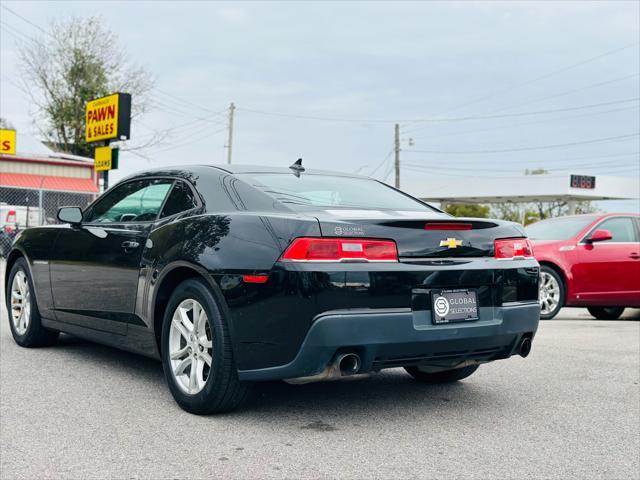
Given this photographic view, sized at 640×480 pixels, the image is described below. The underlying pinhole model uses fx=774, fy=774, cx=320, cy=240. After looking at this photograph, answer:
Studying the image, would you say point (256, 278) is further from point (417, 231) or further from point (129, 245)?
point (129, 245)

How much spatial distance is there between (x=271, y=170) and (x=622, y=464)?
2.71 m

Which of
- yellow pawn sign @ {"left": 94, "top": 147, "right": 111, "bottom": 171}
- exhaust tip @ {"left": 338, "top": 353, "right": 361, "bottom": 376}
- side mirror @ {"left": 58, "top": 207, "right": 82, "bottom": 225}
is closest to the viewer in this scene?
exhaust tip @ {"left": 338, "top": 353, "right": 361, "bottom": 376}

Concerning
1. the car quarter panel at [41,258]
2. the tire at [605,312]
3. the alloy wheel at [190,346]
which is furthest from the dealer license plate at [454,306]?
the tire at [605,312]

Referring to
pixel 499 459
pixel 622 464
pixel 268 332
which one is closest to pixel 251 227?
pixel 268 332

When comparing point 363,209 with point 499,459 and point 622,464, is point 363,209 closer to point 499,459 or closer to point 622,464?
point 499,459

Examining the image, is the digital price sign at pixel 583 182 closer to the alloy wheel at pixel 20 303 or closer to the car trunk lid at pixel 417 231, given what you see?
the alloy wheel at pixel 20 303

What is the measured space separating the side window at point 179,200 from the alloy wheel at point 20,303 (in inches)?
93.6

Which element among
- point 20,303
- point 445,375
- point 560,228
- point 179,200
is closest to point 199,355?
point 179,200

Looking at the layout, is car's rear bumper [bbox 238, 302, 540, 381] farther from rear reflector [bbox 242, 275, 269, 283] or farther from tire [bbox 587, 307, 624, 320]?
tire [bbox 587, 307, 624, 320]

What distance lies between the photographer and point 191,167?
5059 mm

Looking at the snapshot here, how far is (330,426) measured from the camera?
4199mm

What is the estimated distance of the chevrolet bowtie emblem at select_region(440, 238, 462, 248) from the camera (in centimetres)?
423

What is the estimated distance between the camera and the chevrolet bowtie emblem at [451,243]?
4.23 metres

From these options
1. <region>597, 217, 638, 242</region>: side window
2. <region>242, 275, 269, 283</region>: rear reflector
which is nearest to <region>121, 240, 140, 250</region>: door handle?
<region>242, 275, 269, 283</region>: rear reflector
